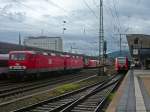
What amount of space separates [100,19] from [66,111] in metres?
31.7

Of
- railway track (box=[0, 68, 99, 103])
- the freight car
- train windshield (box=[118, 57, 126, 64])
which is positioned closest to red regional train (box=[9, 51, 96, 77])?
the freight car

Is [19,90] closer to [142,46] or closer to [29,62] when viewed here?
[29,62]

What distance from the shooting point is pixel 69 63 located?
61688mm

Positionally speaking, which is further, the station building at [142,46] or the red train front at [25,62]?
the station building at [142,46]

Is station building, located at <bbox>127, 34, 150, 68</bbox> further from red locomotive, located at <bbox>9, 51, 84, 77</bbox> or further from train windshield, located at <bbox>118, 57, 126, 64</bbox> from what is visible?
red locomotive, located at <bbox>9, 51, 84, 77</bbox>

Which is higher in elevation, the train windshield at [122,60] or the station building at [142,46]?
the station building at [142,46]

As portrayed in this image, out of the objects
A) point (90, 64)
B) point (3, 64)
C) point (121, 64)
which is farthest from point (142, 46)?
point (3, 64)

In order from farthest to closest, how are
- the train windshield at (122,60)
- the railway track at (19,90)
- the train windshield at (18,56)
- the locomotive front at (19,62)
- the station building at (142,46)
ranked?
the station building at (142,46), the train windshield at (122,60), the train windshield at (18,56), the locomotive front at (19,62), the railway track at (19,90)

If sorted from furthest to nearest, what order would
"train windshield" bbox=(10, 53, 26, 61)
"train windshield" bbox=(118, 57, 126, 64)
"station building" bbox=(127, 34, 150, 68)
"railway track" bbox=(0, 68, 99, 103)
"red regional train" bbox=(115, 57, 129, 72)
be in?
"station building" bbox=(127, 34, 150, 68), "train windshield" bbox=(118, 57, 126, 64), "red regional train" bbox=(115, 57, 129, 72), "train windshield" bbox=(10, 53, 26, 61), "railway track" bbox=(0, 68, 99, 103)

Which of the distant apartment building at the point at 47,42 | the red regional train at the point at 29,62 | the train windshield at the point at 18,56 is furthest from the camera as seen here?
the distant apartment building at the point at 47,42

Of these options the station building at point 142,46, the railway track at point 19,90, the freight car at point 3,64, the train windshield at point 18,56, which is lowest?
the railway track at point 19,90

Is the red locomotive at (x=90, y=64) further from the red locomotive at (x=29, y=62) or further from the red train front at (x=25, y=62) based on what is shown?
the red train front at (x=25, y=62)

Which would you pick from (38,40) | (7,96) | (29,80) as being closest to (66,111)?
(7,96)

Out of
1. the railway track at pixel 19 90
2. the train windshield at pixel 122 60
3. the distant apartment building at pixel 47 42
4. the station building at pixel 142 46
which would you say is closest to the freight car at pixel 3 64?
the railway track at pixel 19 90
